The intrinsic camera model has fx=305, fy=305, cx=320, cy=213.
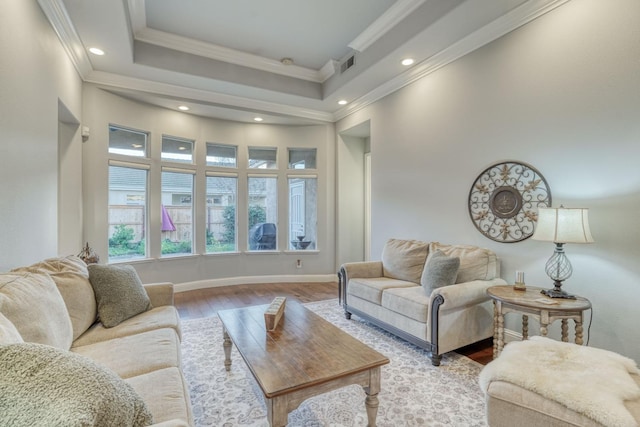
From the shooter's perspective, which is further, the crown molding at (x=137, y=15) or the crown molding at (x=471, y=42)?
the crown molding at (x=137, y=15)

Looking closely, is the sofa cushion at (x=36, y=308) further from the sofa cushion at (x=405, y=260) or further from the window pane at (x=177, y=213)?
the window pane at (x=177, y=213)

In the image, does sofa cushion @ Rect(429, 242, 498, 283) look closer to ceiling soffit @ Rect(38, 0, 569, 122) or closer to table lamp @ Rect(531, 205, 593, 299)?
table lamp @ Rect(531, 205, 593, 299)

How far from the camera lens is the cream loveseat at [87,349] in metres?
0.75

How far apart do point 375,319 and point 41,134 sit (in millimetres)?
3457

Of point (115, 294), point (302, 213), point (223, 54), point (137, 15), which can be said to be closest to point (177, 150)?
point (223, 54)

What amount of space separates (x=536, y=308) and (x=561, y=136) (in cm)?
146

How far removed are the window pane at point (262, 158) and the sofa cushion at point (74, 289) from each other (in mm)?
3680

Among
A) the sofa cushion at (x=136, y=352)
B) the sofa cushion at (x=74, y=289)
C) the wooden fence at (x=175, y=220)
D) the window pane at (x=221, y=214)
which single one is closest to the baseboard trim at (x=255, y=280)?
the window pane at (x=221, y=214)

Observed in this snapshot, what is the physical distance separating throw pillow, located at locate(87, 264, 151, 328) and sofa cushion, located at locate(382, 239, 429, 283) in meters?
2.56

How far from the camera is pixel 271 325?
207 cm

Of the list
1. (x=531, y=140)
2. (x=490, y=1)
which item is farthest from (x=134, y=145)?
(x=531, y=140)

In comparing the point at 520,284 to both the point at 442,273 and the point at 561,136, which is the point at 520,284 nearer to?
the point at 442,273

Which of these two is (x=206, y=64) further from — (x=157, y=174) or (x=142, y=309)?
(x=142, y=309)

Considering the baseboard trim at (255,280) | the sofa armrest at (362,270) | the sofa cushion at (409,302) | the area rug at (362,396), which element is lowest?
the area rug at (362,396)
